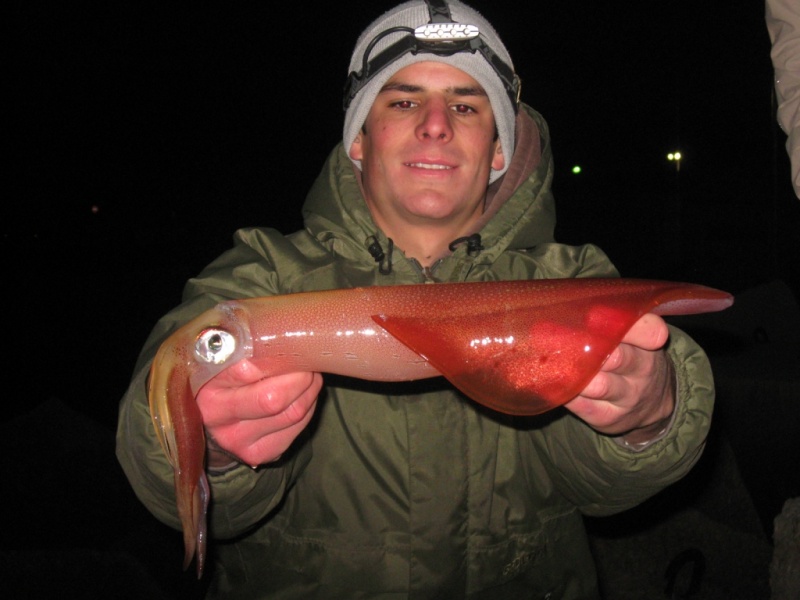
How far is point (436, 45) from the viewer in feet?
8.09

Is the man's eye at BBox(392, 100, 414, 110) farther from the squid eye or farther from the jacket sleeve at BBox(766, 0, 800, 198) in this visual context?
the jacket sleeve at BBox(766, 0, 800, 198)

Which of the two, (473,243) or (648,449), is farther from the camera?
(473,243)

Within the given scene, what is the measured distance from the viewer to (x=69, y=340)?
1046cm

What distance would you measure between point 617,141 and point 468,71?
33803mm

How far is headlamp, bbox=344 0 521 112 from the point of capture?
8.11ft

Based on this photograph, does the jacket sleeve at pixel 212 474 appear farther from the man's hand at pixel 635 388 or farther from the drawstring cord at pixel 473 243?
the man's hand at pixel 635 388

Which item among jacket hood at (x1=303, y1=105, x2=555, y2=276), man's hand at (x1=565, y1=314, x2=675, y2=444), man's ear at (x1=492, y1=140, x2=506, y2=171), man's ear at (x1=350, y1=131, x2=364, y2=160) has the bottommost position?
man's hand at (x1=565, y1=314, x2=675, y2=444)

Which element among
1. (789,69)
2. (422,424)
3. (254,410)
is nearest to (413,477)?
(422,424)

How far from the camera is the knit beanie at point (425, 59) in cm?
247

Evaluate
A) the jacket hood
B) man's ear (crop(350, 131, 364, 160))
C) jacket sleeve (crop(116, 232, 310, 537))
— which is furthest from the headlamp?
jacket sleeve (crop(116, 232, 310, 537))

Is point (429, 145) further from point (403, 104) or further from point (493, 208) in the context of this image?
point (493, 208)

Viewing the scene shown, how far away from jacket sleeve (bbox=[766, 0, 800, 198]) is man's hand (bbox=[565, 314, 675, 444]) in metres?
1.79

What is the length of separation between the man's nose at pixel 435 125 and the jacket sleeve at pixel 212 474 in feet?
2.76

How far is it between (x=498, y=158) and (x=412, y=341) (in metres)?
1.61
